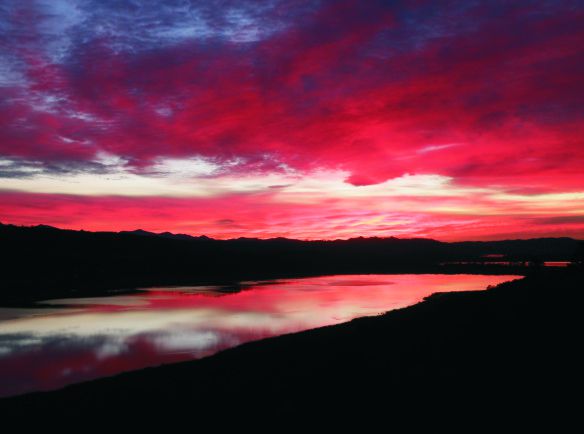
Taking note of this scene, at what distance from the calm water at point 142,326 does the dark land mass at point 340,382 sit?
4408 mm

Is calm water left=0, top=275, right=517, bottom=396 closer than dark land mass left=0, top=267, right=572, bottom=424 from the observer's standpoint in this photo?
No

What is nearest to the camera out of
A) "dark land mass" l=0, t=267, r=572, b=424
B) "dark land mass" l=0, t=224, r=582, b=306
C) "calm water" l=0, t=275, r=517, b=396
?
"dark land mass" l=0, t=267, r=572, b=424

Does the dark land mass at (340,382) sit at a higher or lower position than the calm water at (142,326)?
higher

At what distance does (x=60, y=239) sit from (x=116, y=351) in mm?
106795

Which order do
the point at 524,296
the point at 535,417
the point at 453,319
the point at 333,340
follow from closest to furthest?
the point at 535,417
the point at 333,340
the point at 453,319
the point at 524,296

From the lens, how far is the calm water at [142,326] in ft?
73.2

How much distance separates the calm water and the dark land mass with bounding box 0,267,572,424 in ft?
14.5

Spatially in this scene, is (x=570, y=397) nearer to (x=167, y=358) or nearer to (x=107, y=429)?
(x=107, y=429)

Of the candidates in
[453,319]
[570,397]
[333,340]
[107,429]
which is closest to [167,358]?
[333,340]

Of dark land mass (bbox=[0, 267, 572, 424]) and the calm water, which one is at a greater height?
dark land mass (bbox=[0, 267, 572, 424])

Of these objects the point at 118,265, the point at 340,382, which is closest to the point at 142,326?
the point at 340,382

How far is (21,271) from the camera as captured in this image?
79.5m

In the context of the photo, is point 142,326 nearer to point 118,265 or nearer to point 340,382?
point 340,382

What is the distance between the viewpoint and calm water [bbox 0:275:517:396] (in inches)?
878
